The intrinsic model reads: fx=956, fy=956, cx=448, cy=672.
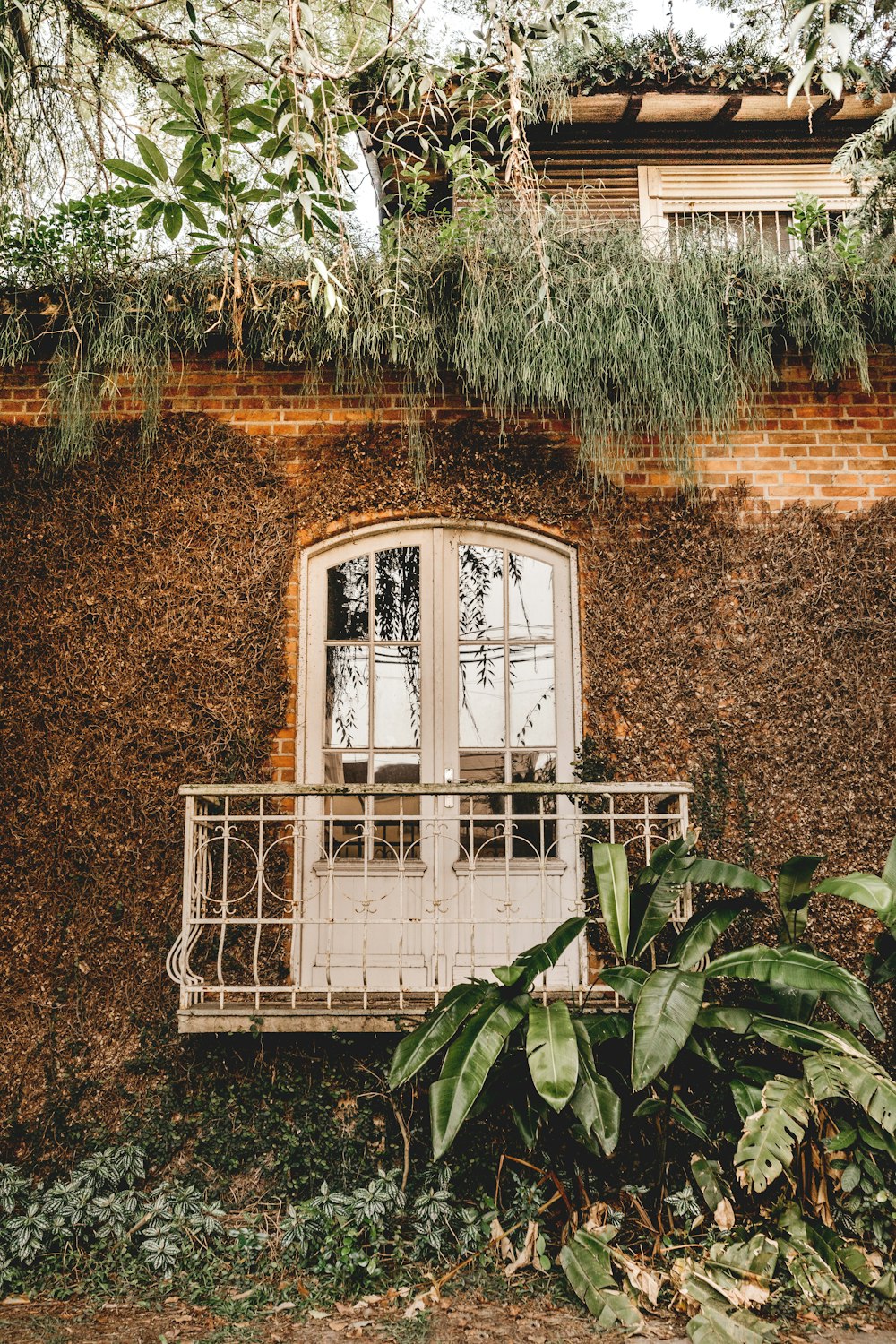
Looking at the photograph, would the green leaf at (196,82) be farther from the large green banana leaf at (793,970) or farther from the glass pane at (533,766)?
the large green banana leaf at (793,970)

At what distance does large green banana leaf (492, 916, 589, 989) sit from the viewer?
3.78 meters

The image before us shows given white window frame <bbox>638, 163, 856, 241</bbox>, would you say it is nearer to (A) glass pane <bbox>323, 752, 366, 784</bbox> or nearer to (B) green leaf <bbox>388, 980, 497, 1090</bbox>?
(A) glass pane <bbox>323, 752, 366, 784</bbox>

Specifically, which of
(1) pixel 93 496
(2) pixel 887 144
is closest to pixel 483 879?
(1) pixel 93 496

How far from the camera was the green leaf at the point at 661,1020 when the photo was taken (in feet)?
11.3

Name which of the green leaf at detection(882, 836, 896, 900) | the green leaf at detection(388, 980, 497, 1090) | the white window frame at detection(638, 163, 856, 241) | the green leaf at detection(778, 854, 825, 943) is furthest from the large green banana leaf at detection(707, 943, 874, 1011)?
the white window frame at detection(638, 163, 856, 241)

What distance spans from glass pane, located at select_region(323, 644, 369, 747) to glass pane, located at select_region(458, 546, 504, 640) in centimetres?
61

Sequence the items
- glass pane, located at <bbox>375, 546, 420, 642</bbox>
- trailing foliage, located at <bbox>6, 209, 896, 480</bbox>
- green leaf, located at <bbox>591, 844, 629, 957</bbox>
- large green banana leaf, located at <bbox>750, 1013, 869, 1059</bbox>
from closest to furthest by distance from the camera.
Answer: large green banana leaf, located at <bbox>750, 1013, 869, 1059</bbox> < green leaf, located at <bbox>591, 844, 629, 957</bbox> < trailing foliage, located at <bbox>6, 209, 896, 480</bbox> < glass pane, located at <bbox>375, 546, 420, 642</bbox>

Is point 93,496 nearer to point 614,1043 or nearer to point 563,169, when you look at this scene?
point 614,1043

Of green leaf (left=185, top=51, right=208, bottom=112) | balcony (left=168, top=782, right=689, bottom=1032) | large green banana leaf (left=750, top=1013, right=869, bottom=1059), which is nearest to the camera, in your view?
green leaf (left=185, top=51, right=208, bottom=112)

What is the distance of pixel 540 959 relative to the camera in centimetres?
378

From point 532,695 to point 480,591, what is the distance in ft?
2.14

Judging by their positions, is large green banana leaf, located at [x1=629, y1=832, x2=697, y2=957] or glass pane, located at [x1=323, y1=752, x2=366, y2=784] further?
glass pane, located at [x1=323, y1=752, x2=366, y2=784]

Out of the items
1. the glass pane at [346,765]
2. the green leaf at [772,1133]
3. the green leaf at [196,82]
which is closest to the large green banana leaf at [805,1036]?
the green leaf at [772,1133]

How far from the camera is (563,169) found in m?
7.08
